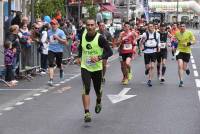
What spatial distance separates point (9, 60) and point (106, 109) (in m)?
5.55

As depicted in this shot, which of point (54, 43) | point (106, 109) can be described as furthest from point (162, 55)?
point (106, 109)

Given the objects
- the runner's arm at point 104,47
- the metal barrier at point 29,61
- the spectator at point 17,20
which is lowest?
the metal barrier at point 29,61

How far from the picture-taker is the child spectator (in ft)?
57.9

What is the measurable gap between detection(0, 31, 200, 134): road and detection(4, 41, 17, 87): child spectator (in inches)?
16.7

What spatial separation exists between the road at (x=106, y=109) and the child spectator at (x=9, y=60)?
0.42 m

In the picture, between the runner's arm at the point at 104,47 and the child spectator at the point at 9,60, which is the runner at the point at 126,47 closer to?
the child spectator at the point at 9,60

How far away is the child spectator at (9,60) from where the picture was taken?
1766 centimetres

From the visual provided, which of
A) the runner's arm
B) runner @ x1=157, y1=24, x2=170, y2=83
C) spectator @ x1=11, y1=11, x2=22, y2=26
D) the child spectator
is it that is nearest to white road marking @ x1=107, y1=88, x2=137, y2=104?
the runner's arm

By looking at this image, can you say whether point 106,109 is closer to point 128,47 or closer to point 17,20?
point 128,47

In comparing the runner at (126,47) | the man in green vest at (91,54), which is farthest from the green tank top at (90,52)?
the runner at (126,47)

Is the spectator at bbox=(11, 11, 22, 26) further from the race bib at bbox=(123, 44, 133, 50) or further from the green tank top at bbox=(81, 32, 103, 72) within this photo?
the green tank top at bbox=(81, 32, 103, 72)

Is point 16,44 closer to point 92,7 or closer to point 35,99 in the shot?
point 35,99

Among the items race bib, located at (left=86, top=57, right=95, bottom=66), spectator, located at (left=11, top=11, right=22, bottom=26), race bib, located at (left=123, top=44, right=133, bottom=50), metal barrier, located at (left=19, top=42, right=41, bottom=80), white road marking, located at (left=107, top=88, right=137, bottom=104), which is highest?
spectator, located at (left=11, top=11, right=22, bottom=26)

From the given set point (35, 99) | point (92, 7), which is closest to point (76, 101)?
point (35, 99)
